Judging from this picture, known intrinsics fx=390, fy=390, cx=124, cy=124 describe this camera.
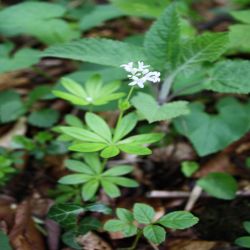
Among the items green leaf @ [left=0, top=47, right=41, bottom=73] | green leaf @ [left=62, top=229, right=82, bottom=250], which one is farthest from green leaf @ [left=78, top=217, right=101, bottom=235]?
green leaf @ [left=0, top=47, right=41, bottom=73]

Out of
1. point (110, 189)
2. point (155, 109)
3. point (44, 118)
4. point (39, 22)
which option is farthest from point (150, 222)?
point (39, 22)

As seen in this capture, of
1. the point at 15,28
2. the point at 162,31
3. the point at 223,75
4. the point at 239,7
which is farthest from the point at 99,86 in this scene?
the point at 239,7

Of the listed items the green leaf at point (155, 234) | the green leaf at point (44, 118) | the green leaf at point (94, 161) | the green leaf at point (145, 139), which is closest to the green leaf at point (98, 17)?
the green leaf at point (44, 118)

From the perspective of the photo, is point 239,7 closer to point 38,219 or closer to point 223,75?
point 223,75

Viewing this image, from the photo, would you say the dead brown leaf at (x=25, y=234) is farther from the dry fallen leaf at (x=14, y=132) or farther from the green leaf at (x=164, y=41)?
the green leaf at (x=164, y=41)

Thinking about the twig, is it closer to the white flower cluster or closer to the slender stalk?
the slender stalk

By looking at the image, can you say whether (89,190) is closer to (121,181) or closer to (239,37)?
(121,181)
